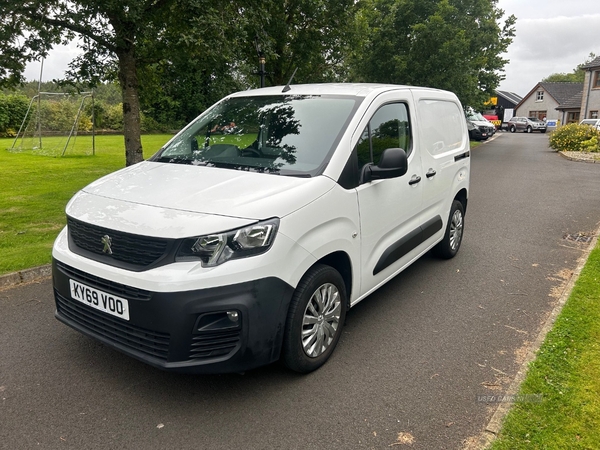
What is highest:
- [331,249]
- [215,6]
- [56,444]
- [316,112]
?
[215,6]

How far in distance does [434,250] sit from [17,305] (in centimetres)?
462

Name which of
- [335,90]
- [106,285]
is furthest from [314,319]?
[335,90]

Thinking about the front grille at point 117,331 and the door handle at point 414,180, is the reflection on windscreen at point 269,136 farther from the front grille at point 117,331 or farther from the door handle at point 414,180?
the front grille at point 117,331

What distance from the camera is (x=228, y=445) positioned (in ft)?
8.82

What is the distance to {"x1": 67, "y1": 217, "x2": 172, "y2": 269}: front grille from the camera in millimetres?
2785

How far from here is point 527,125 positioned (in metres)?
52.5

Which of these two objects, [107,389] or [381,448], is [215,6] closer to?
[107,389]

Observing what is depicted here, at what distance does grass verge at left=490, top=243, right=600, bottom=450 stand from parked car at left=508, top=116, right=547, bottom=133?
54.0m

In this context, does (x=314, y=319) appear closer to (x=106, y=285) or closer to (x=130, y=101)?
(x=106, y=285)

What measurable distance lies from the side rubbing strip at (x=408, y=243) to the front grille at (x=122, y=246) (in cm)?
188

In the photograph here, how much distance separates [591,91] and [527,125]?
299 inches

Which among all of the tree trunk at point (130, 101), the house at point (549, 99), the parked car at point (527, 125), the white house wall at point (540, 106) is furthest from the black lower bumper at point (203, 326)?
the white house wall at point (540, 106)

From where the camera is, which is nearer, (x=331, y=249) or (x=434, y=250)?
(x=331, y=249)

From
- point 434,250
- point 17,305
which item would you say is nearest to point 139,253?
point 17,305
